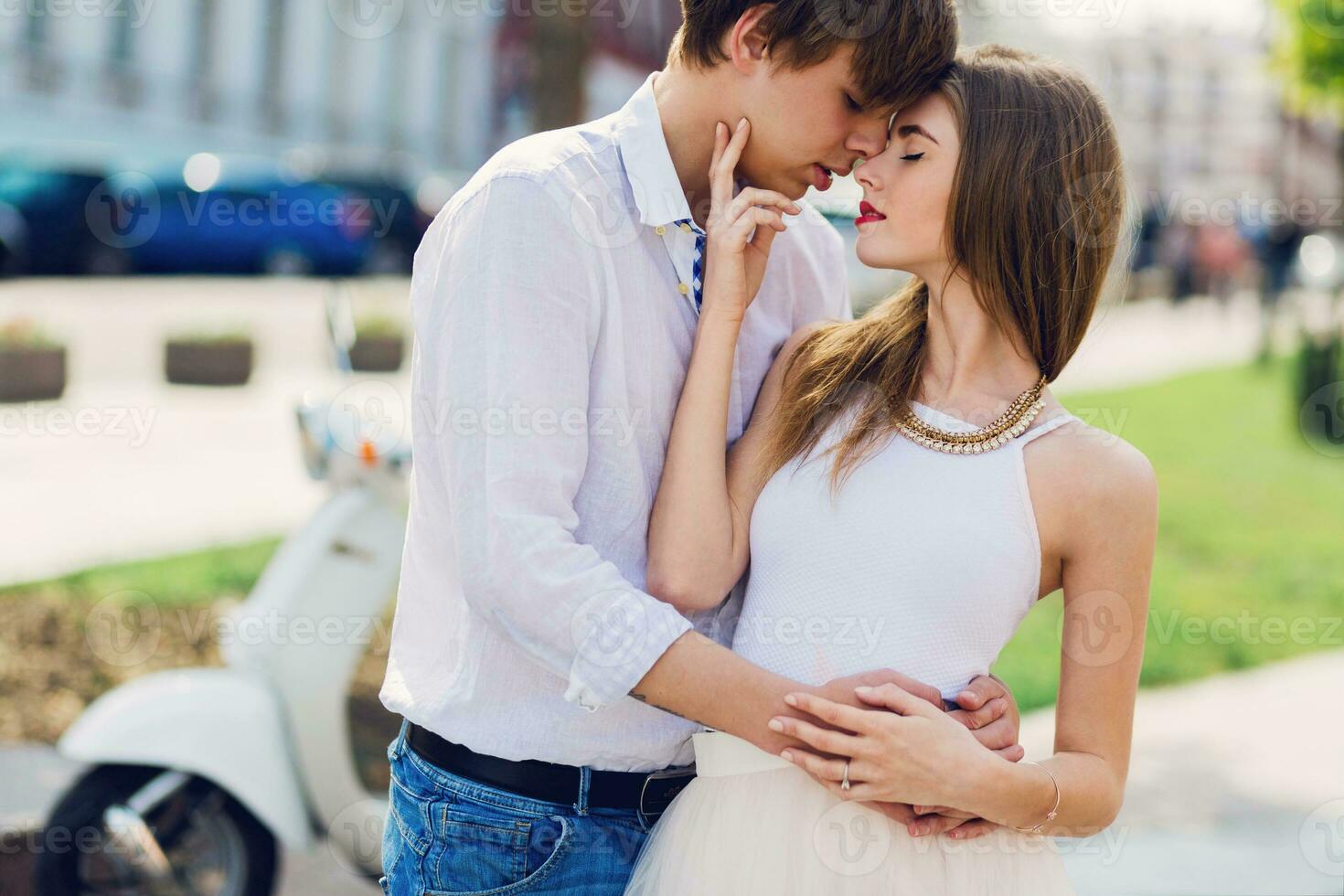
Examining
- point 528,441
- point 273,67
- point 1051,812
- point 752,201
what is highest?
point 752,201

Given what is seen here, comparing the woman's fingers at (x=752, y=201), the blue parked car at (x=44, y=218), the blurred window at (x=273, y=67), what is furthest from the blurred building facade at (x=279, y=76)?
the woman's fingers at (x=752, y=201)

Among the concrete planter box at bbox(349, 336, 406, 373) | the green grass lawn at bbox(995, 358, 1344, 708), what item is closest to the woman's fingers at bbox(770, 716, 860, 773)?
the green grass lawn at bbox(995, 358, 1344, 708)

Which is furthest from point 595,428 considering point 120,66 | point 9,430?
point 120,66

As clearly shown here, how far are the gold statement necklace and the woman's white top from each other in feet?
0.06

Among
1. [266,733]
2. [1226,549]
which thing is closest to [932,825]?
[266,733]

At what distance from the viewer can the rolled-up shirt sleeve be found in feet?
5.67

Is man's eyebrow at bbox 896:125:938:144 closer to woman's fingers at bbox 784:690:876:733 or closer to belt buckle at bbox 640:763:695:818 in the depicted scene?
woman's fingers at bbox 784:690:876:733

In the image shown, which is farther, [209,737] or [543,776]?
[209,737]

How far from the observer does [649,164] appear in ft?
6.61

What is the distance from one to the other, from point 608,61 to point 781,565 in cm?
3101

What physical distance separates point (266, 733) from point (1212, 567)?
575 cm

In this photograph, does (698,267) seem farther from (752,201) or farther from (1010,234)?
(1010,234)

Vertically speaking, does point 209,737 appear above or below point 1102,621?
below

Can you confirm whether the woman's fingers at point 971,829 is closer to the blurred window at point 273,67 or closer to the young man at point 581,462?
the young man at point 581,462
